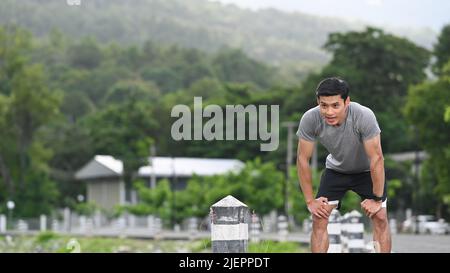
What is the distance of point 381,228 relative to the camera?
313 inches

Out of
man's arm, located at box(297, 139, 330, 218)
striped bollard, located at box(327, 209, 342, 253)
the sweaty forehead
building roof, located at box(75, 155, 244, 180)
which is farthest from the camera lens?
building roof, located at box(75, 155, 244, 180)

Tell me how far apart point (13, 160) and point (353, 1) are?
12263 centimetres

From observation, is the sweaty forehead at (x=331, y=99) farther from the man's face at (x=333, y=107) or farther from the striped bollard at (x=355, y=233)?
the striped bollard at (x=355, y=233)

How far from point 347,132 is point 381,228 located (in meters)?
0.85

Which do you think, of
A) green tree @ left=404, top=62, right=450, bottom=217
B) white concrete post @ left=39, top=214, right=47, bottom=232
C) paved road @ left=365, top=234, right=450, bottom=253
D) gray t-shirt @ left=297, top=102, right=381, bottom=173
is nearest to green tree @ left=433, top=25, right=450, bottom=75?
green tree @ left=404, top=62, right=450, bottom=217

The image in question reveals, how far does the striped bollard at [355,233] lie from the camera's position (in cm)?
1427

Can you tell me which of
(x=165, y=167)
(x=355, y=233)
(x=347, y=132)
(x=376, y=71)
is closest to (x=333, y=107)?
(x=347, y=132)

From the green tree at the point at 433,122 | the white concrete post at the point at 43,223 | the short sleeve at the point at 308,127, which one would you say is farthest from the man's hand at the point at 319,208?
the white concrete post at the point at 43,223

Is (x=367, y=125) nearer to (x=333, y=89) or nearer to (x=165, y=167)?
(x=333, y=89)

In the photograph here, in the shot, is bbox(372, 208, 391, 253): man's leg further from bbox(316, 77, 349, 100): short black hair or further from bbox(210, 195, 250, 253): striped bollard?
bbox(210, 195, 250, 253): striped bollard

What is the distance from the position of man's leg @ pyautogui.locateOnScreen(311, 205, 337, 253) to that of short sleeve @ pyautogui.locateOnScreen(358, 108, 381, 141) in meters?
0.71

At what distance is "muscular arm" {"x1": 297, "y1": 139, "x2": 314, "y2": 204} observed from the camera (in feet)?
25.0

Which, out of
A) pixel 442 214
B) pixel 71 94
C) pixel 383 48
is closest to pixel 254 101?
pixel 383 48

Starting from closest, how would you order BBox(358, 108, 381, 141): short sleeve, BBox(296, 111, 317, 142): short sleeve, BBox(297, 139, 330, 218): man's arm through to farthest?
BBox(358, 108, 381, 141): short sleeve < BBox(296, 111, 317, 142): short sleeve < BBox(297, 139, 330, 218): man's arm
